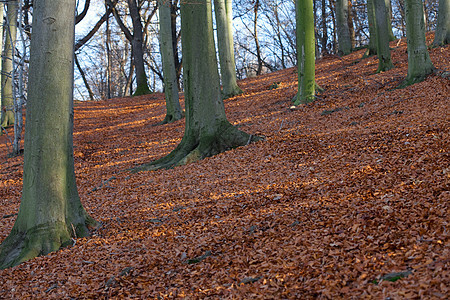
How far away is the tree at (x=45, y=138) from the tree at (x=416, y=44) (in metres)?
8.20

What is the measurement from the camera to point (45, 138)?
4449 millimetres

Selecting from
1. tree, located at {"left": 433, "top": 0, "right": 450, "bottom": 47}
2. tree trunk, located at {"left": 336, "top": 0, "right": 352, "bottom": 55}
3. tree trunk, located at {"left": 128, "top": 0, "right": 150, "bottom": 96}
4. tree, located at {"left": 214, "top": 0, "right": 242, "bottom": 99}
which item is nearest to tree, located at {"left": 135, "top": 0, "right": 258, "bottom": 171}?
tree, located at {"left": 214, "top": 0, "right": 242, "bottom": 99}

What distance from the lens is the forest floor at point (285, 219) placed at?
111 inches

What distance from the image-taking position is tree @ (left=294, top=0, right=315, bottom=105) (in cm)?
1011

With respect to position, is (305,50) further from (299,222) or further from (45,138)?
(45,138)

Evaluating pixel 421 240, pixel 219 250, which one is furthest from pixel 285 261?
pixel 421 240

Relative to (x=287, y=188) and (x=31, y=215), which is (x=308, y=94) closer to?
(x=287, y=188)

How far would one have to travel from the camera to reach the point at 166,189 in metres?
6.21

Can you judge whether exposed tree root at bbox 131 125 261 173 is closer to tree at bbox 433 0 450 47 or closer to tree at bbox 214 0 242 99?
tree at bbox 214 0 242 99

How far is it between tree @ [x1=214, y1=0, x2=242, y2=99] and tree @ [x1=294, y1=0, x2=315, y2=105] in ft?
12.3

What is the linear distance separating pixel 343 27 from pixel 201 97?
1274cm

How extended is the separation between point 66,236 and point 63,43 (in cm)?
231

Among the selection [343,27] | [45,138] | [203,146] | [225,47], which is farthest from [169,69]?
[343,27]

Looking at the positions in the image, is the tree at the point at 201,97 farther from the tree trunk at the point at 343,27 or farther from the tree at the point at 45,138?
the tree trunk at the point at 343,27
